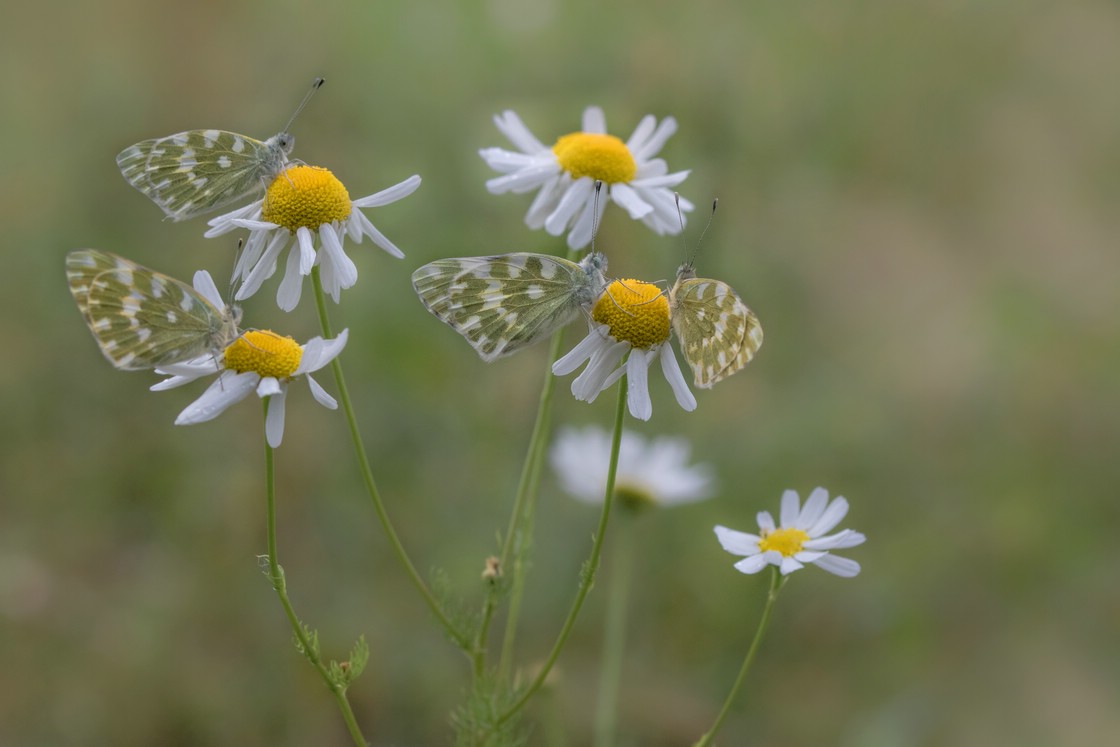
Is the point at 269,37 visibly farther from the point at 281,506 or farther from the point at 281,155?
the point at 281,155

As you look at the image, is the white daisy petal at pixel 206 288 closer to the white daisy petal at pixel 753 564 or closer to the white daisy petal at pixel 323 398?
the white daisy petal at pixel 323 398

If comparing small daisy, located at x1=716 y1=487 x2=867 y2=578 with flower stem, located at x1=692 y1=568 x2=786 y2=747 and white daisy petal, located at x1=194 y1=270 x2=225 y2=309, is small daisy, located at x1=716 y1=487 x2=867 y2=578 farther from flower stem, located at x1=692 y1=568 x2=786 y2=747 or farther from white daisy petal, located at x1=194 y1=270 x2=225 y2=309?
white daisy petal, located at x1=194 y1=270 x2=225 y2=309

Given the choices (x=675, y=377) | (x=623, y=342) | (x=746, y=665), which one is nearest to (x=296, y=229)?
(x=623, y=342)

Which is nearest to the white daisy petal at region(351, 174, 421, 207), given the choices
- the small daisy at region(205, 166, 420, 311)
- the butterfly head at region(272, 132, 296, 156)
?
the small daisy at region(205, 166, 420, 311)

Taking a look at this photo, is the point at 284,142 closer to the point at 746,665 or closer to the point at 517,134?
the point at 517,134

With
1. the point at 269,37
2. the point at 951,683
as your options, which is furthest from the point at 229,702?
the point at 269,37
